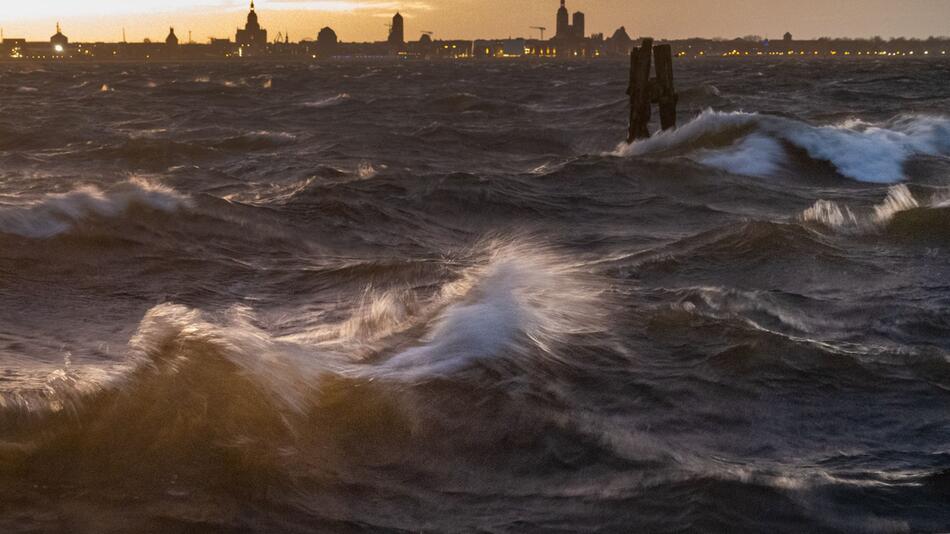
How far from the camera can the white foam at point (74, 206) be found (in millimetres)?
10656

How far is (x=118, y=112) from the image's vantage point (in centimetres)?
3481

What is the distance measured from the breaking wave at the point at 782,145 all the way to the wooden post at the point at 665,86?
28cm

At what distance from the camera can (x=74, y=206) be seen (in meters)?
11.4

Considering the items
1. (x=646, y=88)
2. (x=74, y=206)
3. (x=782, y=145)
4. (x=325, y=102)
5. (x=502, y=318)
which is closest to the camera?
(x=502, y=318)

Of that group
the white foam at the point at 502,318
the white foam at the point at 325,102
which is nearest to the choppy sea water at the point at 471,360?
the white foam at the point at 502,318

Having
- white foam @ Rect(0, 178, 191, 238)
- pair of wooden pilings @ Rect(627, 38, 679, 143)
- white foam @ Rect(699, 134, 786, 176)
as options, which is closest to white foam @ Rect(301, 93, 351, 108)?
pair of wooden pilings @ Rect(627, 38, 679, 143)

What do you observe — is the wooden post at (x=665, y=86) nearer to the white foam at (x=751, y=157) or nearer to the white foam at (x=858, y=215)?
the white foam at (x=751, y=157)

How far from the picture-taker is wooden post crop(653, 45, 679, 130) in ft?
66.9

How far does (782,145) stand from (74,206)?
496 inches

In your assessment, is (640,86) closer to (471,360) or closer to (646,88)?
(646,88)

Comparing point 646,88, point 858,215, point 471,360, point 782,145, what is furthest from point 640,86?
point 471,360

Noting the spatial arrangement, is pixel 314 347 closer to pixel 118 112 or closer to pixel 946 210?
pixel 946 210

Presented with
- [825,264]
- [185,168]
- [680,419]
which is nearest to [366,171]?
[185,168]

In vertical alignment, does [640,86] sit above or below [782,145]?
above
